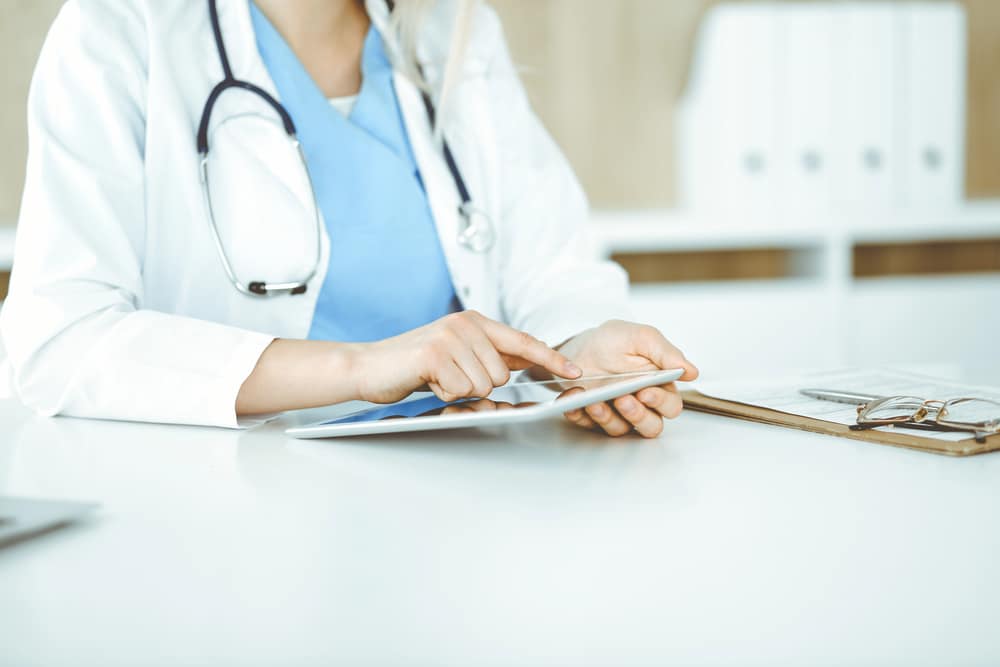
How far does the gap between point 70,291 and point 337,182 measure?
14.3 inches

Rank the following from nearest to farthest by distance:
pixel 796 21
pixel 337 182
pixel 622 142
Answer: pixel 337 182, pixel 796 21, pixel 622 142

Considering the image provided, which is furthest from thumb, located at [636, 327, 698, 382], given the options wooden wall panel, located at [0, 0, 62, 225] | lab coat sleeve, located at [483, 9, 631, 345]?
wooden wall panel, located at [0, 0, 62, 225]

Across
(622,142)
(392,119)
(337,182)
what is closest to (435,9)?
(392,119)

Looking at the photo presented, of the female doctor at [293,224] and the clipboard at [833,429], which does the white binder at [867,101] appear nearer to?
the female doctor at [293,224]

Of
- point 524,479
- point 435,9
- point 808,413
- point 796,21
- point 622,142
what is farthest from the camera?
point 622,142

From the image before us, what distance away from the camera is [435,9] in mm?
1294

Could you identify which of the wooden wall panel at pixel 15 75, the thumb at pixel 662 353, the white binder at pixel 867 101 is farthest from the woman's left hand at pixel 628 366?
the wooden wall panel at pixel 15 75

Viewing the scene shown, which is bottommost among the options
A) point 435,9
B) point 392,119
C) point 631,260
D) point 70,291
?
point 631,260

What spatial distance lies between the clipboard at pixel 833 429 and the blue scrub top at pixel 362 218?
0.41m

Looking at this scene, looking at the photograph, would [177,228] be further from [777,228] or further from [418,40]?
[777,228]

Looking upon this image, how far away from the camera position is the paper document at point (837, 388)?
2.37 feet

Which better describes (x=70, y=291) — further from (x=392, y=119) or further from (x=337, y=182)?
(x=392, y=119)

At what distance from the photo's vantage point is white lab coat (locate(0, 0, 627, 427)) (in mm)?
771

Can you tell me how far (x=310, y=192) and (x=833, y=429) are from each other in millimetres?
623
